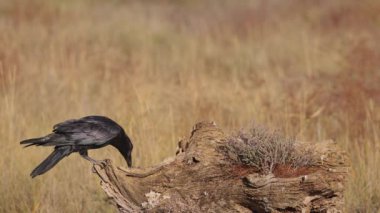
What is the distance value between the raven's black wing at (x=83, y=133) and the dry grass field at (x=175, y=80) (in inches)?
23.8

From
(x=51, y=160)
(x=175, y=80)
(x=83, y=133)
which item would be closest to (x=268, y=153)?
(x=83, y=133)

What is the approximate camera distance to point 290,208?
4.27 metres

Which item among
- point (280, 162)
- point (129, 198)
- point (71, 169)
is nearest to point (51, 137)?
point (129, 198)

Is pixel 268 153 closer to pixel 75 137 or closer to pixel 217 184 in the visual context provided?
pixel 217 184

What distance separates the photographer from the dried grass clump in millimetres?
4398

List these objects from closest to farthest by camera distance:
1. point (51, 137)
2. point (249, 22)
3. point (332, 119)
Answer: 1. point (51, 137)
2. point (332, 119)
3. point (249, 22)

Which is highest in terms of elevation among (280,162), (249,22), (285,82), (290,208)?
(249,22)

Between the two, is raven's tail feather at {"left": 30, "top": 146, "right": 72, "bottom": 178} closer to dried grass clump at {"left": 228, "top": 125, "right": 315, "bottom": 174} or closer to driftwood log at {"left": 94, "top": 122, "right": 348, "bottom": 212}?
driftwood log at {"left": 94, "top": 122, "right": 348, "bottom": 212}

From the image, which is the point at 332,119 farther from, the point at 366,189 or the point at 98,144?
the point at 98,144

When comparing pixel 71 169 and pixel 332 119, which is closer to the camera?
pixel 71 169

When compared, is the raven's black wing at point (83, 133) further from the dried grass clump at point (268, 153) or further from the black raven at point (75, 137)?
the dried grass clump at point (268, 153)

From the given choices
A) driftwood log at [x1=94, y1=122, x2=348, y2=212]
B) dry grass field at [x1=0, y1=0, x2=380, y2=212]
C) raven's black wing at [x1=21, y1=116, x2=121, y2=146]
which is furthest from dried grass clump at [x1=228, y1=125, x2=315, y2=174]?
dry grass field at [x1=0, y1=0, x2=380, y2=212]

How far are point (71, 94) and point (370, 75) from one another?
12.4ft

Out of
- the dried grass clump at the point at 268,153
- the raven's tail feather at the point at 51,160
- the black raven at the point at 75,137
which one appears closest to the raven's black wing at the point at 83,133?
the black raven at the point at 75,137
